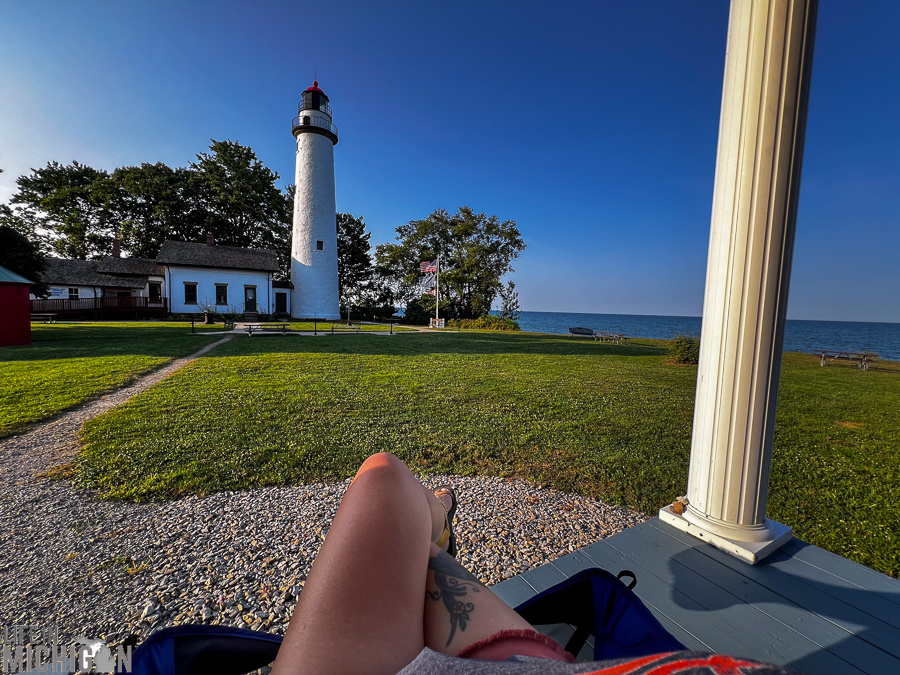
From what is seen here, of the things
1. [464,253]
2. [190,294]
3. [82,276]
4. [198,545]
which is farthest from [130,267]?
[198,545]

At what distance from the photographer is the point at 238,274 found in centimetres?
2280

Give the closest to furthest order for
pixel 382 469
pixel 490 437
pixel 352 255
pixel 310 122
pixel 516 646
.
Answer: pixel 516 646, pixel 382 469, pixel 490 437, pixel 310 122, pixel 352 255

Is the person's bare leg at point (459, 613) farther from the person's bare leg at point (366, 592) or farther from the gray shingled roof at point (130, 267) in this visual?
the gray shingled roof at point (130, 267)

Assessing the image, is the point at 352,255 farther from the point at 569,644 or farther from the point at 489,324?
the point at 569,644

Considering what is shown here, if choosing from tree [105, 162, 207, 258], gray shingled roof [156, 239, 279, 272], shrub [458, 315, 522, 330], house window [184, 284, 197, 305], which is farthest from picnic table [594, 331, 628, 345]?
tree [105, 162, 207, 258]

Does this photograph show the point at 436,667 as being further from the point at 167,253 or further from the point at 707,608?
the point at 167,253

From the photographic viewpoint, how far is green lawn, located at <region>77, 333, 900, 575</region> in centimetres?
277

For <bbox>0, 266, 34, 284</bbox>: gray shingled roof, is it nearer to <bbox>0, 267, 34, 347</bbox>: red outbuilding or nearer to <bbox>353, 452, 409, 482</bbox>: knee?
<bbox>0, 267, 34, 347</bbox>: red outbuilding

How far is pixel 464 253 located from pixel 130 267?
2123 cm

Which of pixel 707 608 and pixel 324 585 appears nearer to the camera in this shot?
pixel 324 585

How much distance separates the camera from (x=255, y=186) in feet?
91.9

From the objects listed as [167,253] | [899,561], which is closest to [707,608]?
[899,561]

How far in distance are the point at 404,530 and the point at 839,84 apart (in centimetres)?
647

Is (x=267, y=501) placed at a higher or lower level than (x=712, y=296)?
lower
